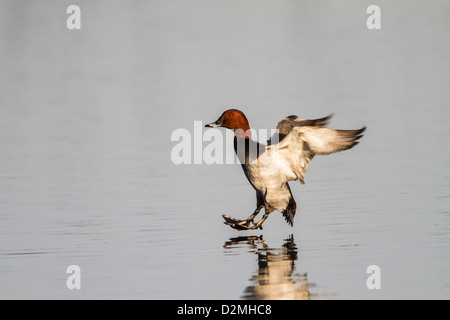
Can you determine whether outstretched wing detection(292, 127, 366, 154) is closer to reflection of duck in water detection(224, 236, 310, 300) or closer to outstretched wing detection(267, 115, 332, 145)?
outstretched wing detection(267, 115, 332, 145)

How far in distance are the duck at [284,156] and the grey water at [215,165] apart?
290 mm

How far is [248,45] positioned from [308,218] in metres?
16.9

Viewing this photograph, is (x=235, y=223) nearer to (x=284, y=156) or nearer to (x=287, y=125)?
(x=284, y=156)

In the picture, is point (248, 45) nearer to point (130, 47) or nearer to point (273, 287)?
point (130, 47)

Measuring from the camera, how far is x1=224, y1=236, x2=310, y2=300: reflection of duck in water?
7523 mm

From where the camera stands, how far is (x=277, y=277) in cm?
803

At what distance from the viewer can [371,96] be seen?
769 inches

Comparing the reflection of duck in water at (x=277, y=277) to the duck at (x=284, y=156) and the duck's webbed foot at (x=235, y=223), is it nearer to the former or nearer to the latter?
the duck's webbed foot at (x=235, y=223)

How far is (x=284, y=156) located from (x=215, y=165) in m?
4.44

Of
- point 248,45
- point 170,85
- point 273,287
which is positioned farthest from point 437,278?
point 248,45

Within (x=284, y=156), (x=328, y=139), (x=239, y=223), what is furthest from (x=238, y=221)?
(x=328, y=139)

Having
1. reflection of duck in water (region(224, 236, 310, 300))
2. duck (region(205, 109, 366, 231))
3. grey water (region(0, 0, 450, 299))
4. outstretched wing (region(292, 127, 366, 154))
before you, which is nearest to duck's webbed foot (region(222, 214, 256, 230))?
duck (region(205, 109, 366, 231))

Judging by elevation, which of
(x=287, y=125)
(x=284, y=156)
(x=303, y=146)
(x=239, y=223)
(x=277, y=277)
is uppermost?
(x=287, y=125)

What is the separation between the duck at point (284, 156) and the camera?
32.7 ft
